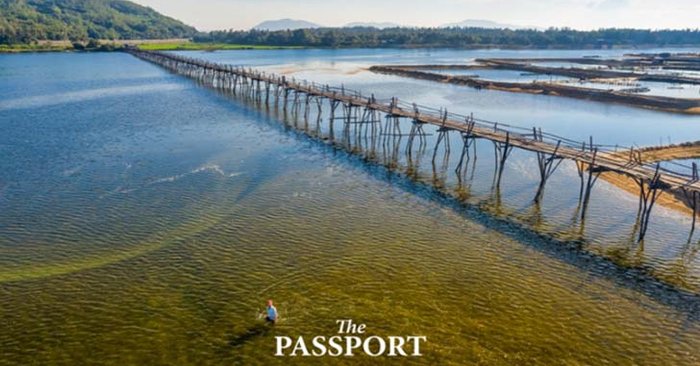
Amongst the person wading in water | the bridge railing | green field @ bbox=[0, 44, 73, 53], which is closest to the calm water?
the person wading in water

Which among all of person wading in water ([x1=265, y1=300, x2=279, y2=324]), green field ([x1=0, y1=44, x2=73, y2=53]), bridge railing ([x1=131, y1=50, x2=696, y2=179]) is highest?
green field ([x1=0, y1=44, x2=73, y2=53])

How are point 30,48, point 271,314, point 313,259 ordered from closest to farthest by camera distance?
1. point 271,314
2. point 313,259
3. point 30,48

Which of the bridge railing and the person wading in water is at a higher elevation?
the bridge railing

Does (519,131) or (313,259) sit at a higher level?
(519,131)

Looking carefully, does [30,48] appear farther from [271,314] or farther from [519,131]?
[271,314]

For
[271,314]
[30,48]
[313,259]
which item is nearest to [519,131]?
[313,259]

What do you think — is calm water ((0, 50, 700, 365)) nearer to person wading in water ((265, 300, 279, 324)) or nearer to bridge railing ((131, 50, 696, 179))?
person wading in water ((265, 300, 279, 324))

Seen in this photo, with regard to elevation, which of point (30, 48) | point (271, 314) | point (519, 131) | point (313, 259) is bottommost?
point (271, 314)

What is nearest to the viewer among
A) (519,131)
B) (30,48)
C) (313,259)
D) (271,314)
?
(271,314)

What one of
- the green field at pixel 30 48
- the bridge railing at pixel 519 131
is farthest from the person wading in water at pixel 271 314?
the green field at pixel 30 48

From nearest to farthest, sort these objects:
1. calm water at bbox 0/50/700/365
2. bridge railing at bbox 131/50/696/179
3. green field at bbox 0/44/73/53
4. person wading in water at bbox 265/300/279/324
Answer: calm water at bbox 0/50/700/365 → person wading in water at bbox 265/300/279/324 → bridge railing at bbox 131/50/696/179 → green field at bbox 0/44/73/53
